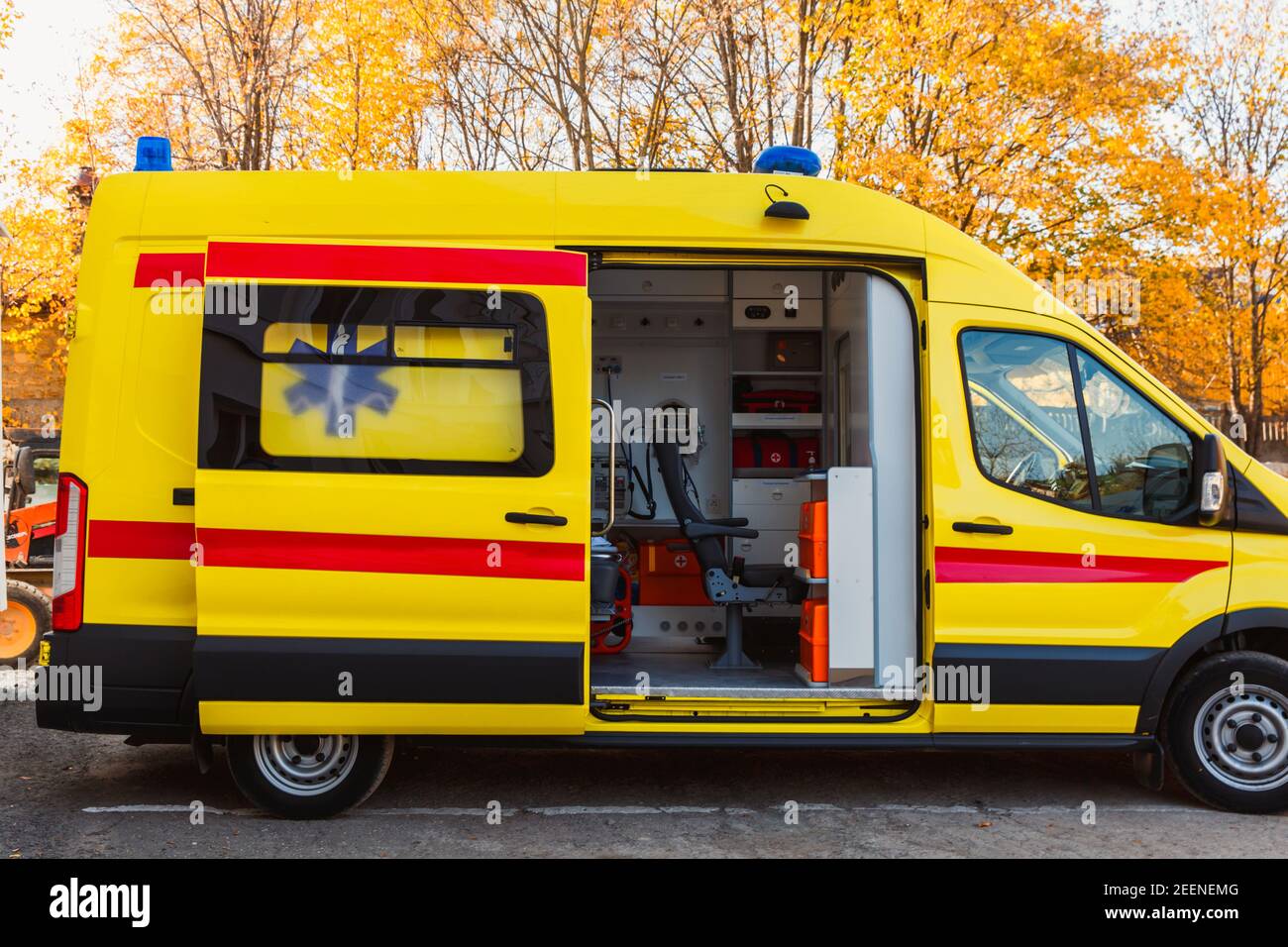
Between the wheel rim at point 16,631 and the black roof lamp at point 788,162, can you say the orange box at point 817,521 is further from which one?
the wheel rim at point 16,631

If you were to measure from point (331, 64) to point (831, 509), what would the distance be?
11.0m

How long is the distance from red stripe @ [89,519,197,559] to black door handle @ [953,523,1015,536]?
3.21m

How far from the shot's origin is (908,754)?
618 centimetres

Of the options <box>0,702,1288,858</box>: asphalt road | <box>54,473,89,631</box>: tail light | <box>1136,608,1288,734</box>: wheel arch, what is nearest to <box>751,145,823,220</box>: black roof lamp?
<box>1136,608,1288,734</box>: wheel arch

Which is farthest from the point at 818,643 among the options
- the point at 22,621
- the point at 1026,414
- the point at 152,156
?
the point at 22,621

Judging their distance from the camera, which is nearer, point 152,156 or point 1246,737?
point 1246,737

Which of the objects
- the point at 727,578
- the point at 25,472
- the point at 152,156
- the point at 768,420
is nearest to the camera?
the point at 152,156

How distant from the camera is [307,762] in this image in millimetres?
4906

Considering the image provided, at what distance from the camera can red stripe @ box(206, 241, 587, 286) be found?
15.4 feet

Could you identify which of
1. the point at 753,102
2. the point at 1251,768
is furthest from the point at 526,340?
the point at 753,102

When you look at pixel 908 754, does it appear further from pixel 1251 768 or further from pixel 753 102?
pixel 753 102

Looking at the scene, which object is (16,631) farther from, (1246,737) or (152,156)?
(1246,737)

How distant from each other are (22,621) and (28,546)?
956 millimetres

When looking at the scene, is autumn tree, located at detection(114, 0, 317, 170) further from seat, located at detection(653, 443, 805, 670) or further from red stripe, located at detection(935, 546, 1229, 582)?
red stripe, located at detection(935, 546, 1229, 582)
